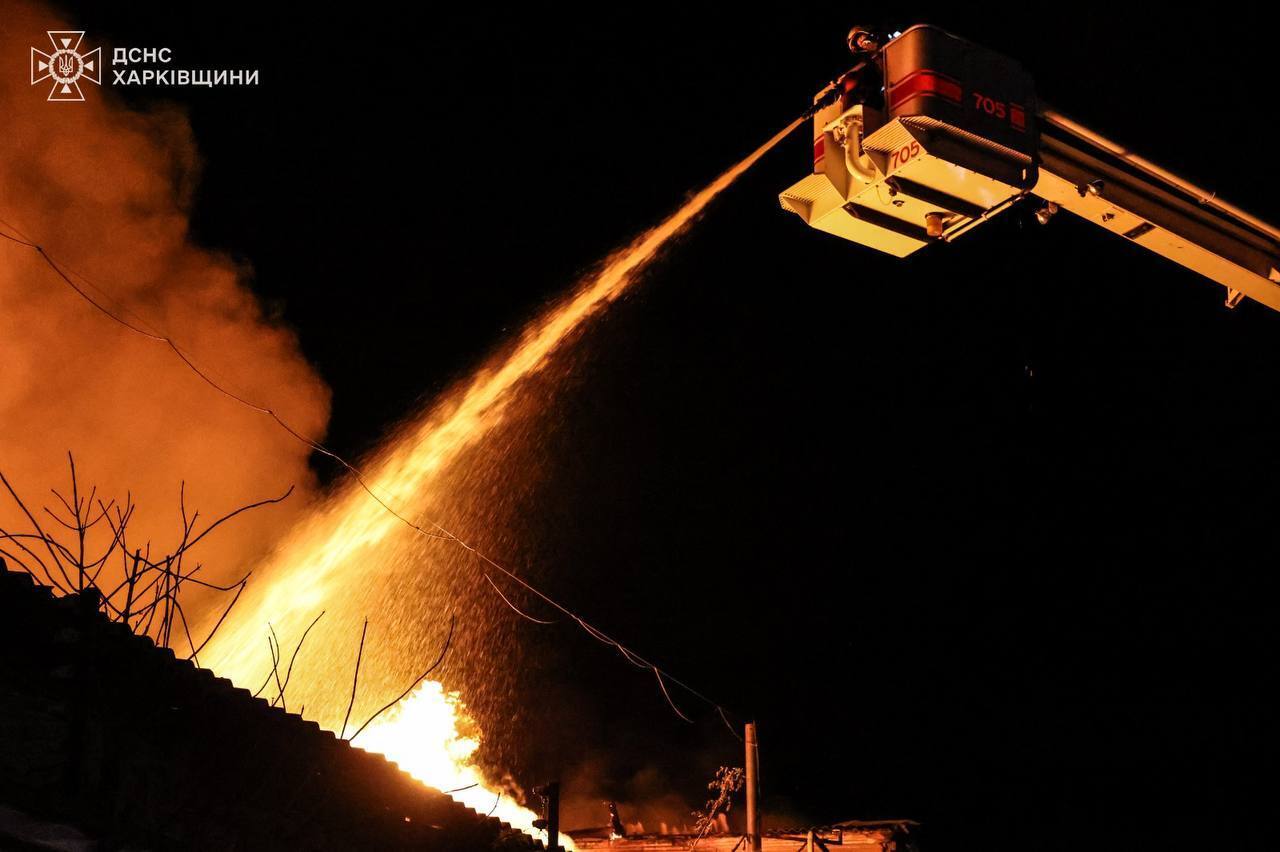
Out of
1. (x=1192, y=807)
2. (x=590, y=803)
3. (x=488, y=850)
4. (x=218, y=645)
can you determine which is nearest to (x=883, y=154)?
(x=488, y=850)

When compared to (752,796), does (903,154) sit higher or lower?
higher

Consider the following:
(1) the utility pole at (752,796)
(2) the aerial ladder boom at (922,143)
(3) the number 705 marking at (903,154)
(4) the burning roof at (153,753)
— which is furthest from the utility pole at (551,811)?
(3) the number 705 marking at (903,154)

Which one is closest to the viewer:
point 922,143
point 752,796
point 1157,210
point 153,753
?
point 922,143

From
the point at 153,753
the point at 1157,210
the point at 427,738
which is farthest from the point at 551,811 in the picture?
the point at 1157,210

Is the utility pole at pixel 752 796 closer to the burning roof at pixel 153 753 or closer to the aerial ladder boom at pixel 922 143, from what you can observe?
the burning roof at pixel 153 753

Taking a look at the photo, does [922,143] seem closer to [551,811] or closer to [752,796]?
[551,811]

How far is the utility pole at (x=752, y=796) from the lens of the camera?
14.0 meters

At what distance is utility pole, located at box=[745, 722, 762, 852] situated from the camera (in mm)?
14031

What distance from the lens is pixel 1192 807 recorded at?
25781 millimetres

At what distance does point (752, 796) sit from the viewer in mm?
14188

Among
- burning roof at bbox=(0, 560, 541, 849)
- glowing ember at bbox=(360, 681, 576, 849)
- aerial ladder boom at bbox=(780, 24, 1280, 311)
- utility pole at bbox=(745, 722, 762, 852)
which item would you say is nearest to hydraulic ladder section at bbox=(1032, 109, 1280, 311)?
aerial ladder boom at bbox=(780, 24, 1280, 311)

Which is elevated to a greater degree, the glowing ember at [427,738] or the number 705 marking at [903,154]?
the glowing ember at [427,738]

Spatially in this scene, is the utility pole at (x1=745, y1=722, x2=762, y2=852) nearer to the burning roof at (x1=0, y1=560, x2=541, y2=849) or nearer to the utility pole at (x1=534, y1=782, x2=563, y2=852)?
the utility pole at (x1=534, y1=782, x2=563, y2=852)

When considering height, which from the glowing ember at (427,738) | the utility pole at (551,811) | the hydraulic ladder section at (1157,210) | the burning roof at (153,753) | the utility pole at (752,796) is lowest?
the burning roof at (153,753)
